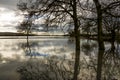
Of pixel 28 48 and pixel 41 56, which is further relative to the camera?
pixel 28 48

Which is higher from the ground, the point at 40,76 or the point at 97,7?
the point at 97,7

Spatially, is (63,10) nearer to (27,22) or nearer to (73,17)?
(73,17)

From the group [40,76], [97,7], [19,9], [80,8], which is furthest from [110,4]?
[40,76]

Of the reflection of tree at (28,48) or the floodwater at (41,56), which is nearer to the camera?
the floodwater at (41,56)

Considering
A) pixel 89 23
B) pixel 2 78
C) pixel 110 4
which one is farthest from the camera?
pixel 89 23

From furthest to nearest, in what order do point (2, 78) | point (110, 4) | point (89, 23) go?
point (89, 23), point (110, 4), point (2, 78)

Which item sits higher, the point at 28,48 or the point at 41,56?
the point at 41,56

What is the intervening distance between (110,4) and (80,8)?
2.83 m

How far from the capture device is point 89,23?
2353 centimetres

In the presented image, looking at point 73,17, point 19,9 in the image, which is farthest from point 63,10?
point 19,9

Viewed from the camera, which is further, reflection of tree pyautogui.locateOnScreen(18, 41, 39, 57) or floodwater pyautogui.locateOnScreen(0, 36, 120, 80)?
reflection of tree pyautogui.locateOnScreen(18, 41, 39, 57)

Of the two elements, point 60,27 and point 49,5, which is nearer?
point 49,5

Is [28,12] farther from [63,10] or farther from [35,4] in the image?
[63,10]

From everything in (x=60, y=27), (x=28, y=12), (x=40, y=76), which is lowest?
(x=40, y=76)
